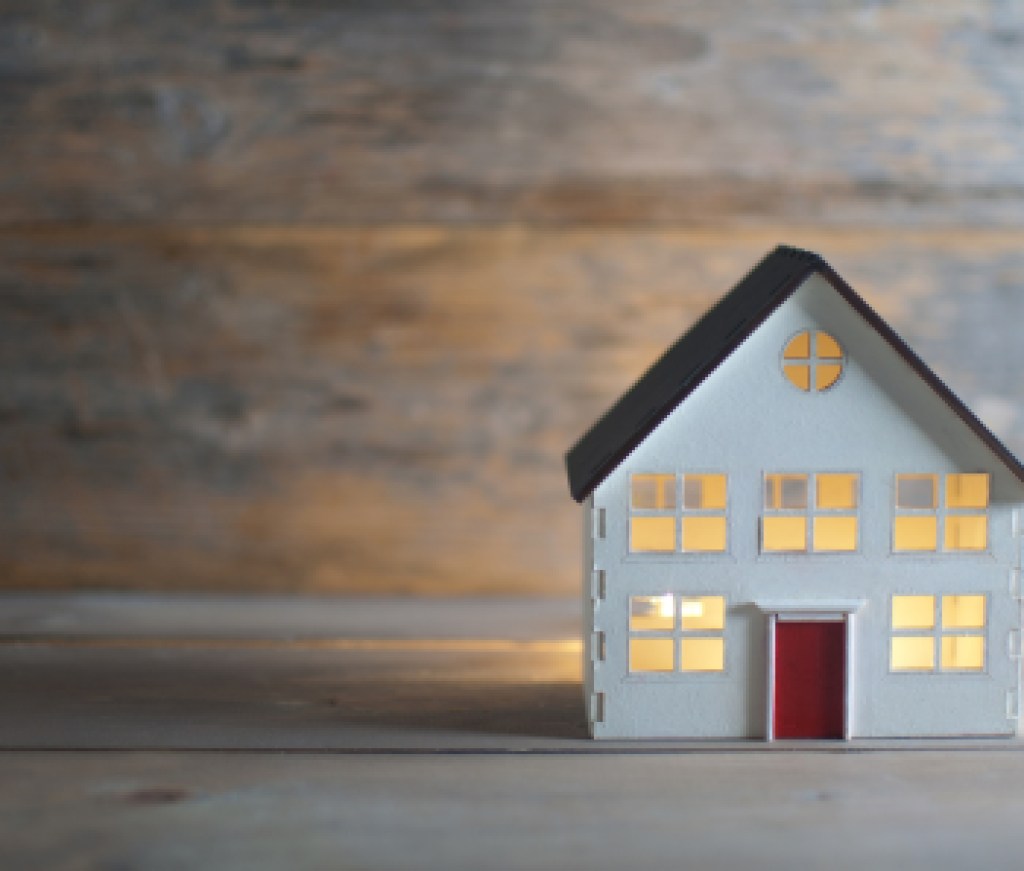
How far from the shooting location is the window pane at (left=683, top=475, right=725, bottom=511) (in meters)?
1.68

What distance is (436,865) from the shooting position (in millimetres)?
1062

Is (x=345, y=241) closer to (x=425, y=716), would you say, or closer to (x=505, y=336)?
(x=505, y=336)

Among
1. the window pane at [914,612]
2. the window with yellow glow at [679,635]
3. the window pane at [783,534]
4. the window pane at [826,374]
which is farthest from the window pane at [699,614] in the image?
the window pane at [826,374]

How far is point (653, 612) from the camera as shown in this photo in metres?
1.69

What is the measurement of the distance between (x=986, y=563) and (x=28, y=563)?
1.36 m

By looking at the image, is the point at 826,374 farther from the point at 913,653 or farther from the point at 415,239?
the point at 415,239

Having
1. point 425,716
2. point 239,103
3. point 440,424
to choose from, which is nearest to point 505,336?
point 440,424

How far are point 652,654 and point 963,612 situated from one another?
0.37 metres

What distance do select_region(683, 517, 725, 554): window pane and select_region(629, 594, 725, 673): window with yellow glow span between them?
68mm

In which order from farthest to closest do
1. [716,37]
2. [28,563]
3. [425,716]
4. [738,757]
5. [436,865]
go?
[28,563], [716,37], [425,716], [738,757], [436,865]

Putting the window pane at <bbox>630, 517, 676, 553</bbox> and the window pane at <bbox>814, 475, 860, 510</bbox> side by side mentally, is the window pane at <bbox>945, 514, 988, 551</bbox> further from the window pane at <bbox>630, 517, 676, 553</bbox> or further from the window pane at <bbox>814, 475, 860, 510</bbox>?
the window pane at <bbox>630, 517, 676, 553</bbox>

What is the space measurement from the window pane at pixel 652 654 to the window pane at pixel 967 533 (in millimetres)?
342

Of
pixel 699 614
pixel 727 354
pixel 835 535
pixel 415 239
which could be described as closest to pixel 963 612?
pixel 835 535

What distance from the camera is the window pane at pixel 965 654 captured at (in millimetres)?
1472
